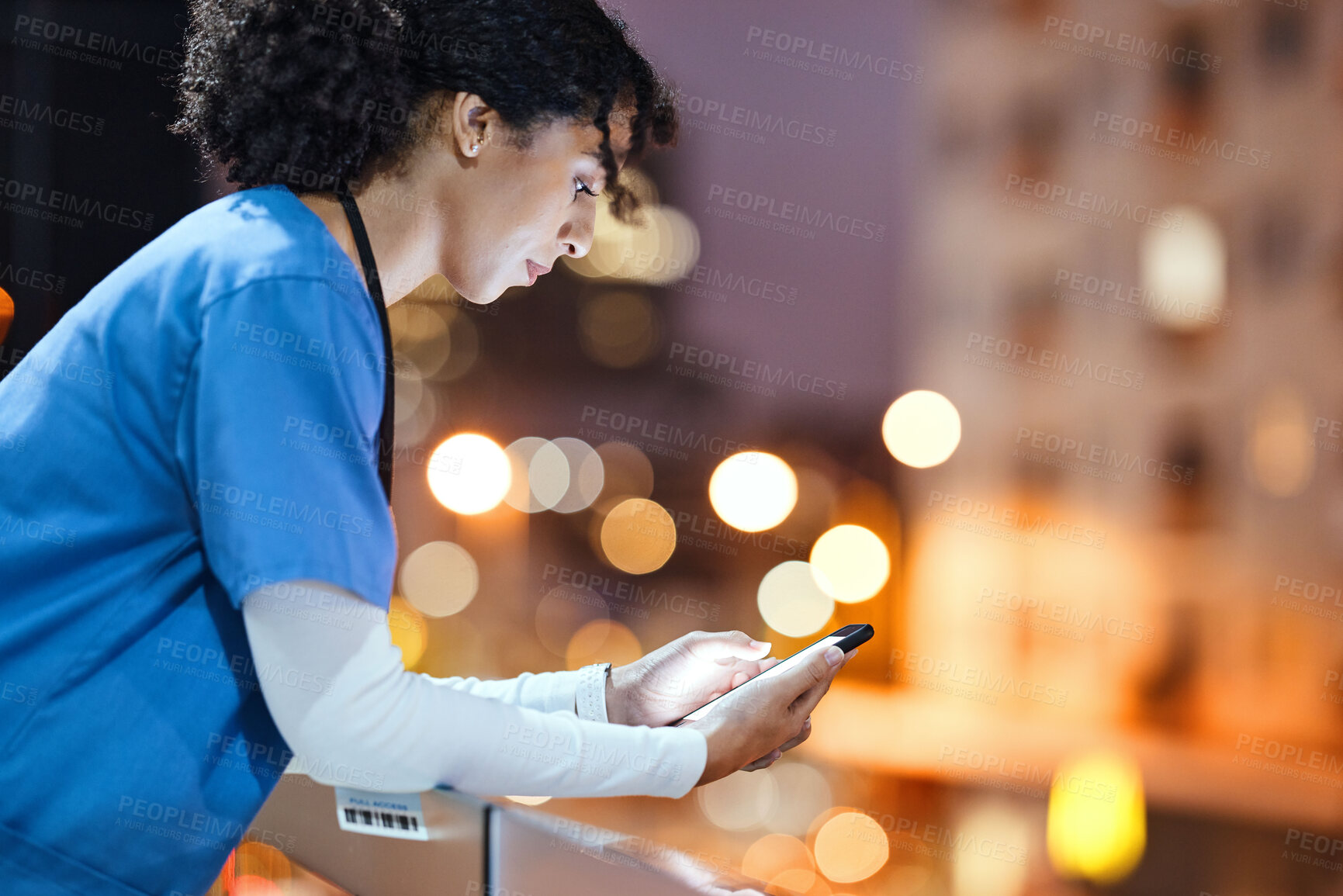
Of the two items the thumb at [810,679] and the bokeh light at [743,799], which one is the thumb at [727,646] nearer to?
the thumb at [810,679]

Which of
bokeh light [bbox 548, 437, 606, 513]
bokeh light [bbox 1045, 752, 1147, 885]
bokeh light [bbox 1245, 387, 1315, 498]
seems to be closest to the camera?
bokeh light [bbox 1245, 387, 1315, 498]

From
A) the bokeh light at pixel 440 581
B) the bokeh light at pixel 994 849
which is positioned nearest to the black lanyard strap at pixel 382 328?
the bokeh light at pixel 440 581

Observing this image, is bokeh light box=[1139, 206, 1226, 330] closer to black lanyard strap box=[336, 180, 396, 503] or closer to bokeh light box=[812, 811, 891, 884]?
bokeh light box=[812, 811, 891, 884]

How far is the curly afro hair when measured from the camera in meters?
0.63

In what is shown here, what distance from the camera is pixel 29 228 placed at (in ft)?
3.94

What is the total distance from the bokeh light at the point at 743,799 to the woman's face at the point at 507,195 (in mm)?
14101

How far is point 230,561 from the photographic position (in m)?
0.47

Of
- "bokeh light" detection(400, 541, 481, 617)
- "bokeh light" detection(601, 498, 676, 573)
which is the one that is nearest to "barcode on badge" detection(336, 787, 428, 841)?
"bokeh light" detection(400, 541, 481, 617)


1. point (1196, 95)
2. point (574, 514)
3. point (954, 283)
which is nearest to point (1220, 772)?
point (954, 283)

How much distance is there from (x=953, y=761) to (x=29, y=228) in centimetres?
1306

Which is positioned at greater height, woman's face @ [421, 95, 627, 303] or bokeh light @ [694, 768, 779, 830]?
woman's face @ [421, 95, 627, 303]

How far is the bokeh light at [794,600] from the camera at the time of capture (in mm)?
11242

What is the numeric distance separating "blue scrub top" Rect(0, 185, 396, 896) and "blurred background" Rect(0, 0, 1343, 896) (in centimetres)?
528

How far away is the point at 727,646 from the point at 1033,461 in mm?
11084
